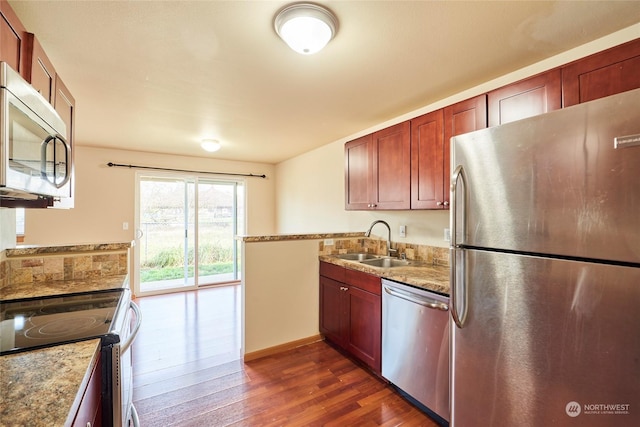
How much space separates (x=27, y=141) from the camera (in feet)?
3.05

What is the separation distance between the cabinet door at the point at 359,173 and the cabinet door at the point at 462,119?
2.74 ft

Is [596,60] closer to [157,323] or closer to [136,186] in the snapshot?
[157,323]

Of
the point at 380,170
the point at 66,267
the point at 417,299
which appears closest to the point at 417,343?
the point at 417,299

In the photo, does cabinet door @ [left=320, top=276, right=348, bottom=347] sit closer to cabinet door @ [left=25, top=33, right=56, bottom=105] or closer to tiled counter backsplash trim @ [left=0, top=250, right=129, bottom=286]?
tiled counter backsplash trim @ [left=0, top=250, right=129, bottom=286]

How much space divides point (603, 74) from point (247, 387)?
294 centimetres

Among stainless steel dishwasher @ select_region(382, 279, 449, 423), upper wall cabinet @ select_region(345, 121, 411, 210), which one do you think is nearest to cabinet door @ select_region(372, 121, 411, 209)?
upper wall cabinet @ select_region(345, 121, 411, 210)

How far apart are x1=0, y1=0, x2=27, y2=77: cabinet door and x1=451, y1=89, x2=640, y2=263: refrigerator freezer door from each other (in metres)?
2.04

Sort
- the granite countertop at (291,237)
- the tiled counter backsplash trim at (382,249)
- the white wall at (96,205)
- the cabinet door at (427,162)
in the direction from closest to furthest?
the cabinet door at (427,162)
the tiled counter backsplash trim at (382,249)
the granite countertop at (291,237)
the white wall at (96,205)

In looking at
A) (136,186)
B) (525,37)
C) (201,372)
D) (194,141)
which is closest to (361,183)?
(525,37)

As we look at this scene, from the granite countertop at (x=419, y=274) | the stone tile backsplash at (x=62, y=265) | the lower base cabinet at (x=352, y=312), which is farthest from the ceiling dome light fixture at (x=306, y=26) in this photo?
the stone tile backsplash at (x=62, y=265)

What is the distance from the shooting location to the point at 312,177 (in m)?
4.56

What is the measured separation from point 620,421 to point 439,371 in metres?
0.86

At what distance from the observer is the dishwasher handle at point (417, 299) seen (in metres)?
1.72

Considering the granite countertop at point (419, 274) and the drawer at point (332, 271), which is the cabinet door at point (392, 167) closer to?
the granite countertop at point (419, 274)
